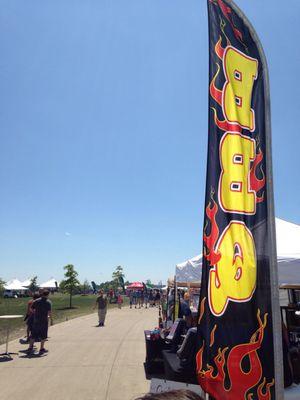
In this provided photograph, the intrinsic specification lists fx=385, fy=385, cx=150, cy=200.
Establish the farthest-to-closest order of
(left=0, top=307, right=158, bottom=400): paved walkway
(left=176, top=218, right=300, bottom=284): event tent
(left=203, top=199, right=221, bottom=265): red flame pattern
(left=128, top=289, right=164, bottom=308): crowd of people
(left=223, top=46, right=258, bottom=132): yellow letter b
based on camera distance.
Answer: (left=128, top=289, right=164, bottom=308): crowd of people
(left=0, top=307, right=158, bottom=400): paved walkway
(left=176, top=218, right=300, bottom=284): event tent
(left=223, top=46, right=258, bottom=132): yellow letter b
(left=203, top=199, right=221, bottom=265): red flame pattern

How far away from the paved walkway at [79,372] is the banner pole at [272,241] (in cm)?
281

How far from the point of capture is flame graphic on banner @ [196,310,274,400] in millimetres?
3084

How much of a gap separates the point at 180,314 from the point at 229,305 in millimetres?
7996

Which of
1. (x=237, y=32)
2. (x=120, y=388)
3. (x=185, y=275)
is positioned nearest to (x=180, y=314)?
(x=185, y=275)

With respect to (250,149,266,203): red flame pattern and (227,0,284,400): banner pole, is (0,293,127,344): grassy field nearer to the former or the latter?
(227,0,284,400): banner pole

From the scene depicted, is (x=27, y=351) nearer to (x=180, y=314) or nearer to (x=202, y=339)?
(x=180, y=314)

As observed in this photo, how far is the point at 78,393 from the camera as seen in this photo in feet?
21.5

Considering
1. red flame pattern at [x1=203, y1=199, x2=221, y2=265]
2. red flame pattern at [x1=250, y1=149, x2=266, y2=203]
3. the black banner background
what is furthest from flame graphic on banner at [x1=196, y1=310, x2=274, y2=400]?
red flame pattern at [x1=250, y1=149, x2=266, y2=203]

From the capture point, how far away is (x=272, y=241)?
3301mm

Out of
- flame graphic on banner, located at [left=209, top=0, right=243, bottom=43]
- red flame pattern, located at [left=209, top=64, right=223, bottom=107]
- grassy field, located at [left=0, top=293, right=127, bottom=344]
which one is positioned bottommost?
grassy field, located at [left=0, top=293, right=127, bottom=344]

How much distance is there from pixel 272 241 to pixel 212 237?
509mm

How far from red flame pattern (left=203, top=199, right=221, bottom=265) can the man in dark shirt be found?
8174mm

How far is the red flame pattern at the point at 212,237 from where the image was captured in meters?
3.36

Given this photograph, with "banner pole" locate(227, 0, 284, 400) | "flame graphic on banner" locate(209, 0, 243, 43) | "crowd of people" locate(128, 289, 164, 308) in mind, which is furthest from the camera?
"crowd of people" locate(128, 289, 164, 308)
